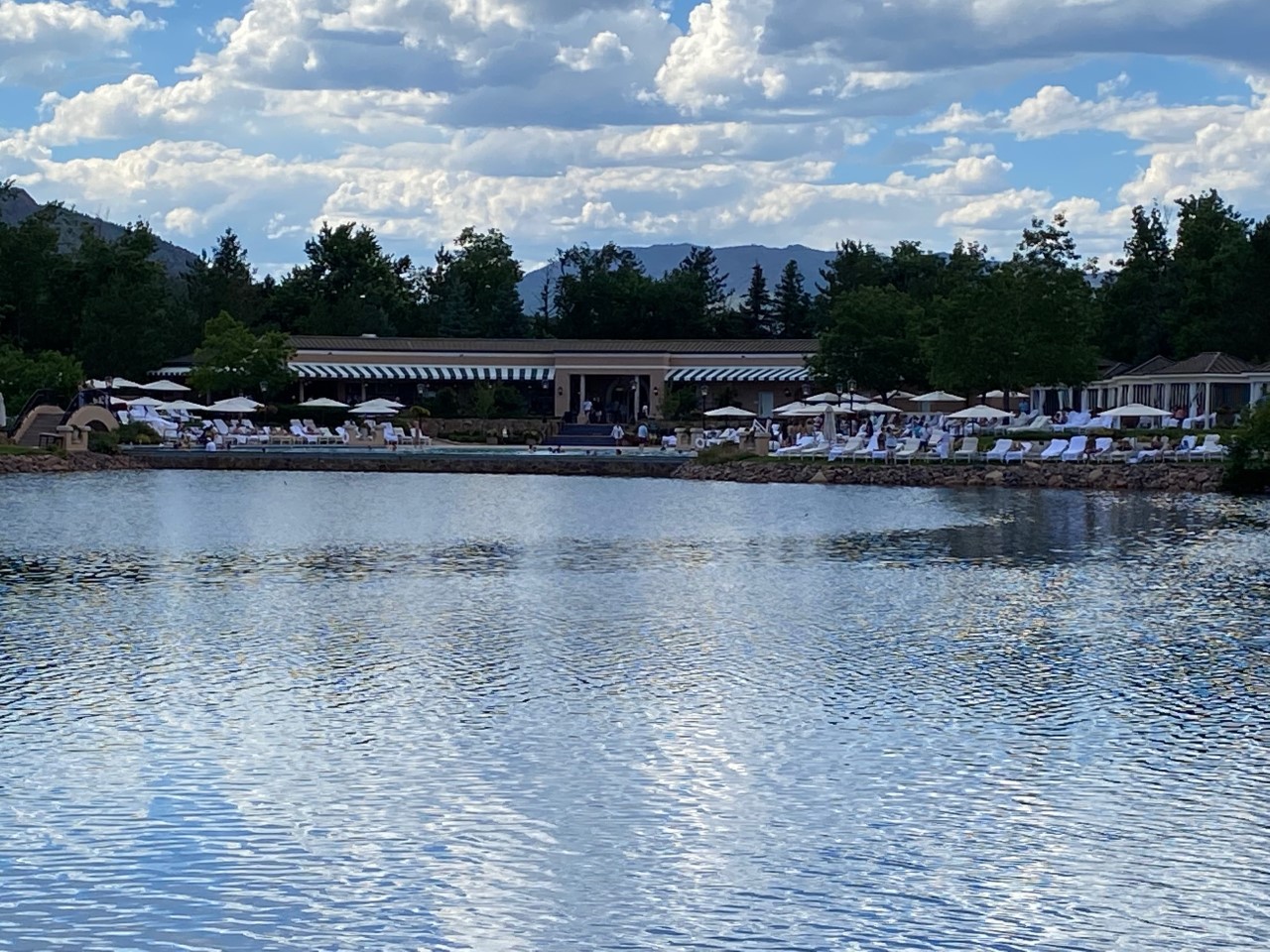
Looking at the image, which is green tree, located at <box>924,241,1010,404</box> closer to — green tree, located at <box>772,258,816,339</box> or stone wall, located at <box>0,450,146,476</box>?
stone wall, located at <box>0,450,146,476</box>

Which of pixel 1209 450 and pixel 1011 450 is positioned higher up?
pixel 1209 450

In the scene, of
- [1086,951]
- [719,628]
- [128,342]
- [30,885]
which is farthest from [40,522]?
[128,342]

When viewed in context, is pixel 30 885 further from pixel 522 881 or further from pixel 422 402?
pixel 422 402

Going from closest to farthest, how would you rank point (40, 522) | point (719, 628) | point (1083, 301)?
point (719, 628) → point (40, 522) → point (1083, 301)

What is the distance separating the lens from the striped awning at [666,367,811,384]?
235ft

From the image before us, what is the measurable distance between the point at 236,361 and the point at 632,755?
184 feet

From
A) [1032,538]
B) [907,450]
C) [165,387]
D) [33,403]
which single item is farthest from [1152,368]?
[33,403]

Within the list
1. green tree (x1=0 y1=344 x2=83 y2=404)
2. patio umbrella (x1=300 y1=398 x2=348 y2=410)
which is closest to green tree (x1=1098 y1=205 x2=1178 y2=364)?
patio umbrella (x1=300 y1=398 x2=348 y2=410)

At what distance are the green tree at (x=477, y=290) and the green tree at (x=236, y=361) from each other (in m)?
25.0

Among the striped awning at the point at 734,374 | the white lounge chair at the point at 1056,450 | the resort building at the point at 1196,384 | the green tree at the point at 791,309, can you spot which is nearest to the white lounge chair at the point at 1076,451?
the white lounge chair at the point at 1056,450

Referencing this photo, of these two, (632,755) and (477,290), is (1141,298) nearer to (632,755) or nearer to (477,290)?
(477,290)

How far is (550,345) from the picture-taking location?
75688mm

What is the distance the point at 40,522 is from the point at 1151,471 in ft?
88.7

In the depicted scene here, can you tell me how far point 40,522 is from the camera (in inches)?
1224
